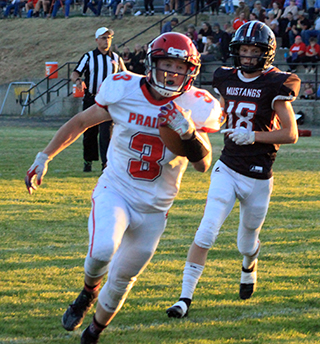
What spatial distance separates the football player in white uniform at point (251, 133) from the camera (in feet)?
13.5

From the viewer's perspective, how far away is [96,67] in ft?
29.1

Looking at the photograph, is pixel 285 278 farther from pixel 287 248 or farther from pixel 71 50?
pixel 71 50

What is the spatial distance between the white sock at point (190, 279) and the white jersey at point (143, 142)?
67cm

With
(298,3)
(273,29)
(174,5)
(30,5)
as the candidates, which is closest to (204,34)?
(273,29)

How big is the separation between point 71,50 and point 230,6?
25.5ft

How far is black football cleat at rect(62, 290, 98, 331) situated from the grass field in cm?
7

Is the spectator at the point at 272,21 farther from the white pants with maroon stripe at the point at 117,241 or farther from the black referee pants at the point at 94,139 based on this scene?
the white pants with maroon stripe at the point at 117,241

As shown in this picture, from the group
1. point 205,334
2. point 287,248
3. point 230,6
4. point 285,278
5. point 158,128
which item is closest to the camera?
point 158,128

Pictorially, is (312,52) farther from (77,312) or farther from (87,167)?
(77,312)

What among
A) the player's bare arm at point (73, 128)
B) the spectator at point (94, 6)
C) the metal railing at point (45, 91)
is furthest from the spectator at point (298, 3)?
the player's bare arm at point (73, 128)

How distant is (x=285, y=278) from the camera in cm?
459

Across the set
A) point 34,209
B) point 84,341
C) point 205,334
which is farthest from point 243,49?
point 34,209

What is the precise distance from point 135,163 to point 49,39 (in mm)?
28565

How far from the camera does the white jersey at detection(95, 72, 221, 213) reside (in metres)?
3.34
